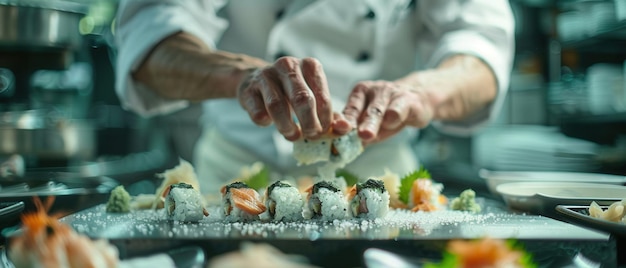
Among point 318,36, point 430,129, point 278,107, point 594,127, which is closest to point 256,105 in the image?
point 278,107

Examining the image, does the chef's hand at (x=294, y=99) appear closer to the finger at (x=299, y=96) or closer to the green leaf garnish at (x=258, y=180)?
the finger at (x=299, y=96)

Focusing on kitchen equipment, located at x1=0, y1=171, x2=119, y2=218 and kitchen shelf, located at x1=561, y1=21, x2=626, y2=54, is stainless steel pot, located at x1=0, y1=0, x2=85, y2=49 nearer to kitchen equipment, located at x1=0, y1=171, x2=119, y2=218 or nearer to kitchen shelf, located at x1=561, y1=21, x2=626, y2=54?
kitchen equipment, located at x1=0, y1=171, x2=119, y2=218

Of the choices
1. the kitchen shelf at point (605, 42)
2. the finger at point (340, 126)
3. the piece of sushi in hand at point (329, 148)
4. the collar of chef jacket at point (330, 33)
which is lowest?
the piece of sushi in hand at point (329, 148)

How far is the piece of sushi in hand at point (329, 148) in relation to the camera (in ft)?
4.52

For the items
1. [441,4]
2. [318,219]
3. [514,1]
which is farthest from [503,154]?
[318,219]

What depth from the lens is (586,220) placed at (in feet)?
3.26

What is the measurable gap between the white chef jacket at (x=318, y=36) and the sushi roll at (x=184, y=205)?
2.43 feet

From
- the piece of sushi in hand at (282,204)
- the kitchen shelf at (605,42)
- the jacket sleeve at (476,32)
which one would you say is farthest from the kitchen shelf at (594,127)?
the piece of sushi in hand at (282,204)

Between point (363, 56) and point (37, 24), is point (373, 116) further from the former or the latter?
point (37, 24)

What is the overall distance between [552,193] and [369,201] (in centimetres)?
50

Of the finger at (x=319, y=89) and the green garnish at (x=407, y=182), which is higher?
the finger at (x=319, y=89)

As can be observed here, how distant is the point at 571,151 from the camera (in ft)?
10.8

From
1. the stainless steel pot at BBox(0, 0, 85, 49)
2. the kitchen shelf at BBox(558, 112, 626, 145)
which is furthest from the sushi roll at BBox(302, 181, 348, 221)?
the kitchen shelf at BBox(558, 112, 626, 145)

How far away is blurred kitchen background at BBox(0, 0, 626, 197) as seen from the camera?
8.23ft
